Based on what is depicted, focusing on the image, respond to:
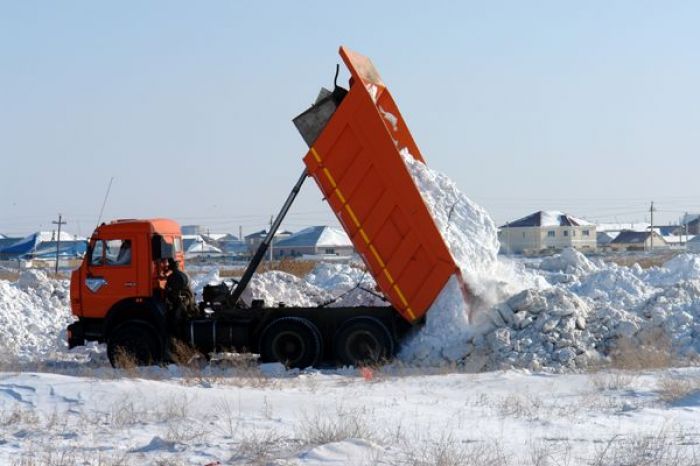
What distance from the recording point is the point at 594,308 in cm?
1855

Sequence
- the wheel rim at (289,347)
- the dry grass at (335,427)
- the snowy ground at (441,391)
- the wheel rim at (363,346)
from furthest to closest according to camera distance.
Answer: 1. the wheel rim at (289,347)
2. the wheel rim at (363,346)
3. the dry grass at (335,427)
4. the snowy ground at (441,391)

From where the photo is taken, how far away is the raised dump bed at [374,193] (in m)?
16.7

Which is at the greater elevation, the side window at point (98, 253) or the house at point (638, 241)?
the house at point (638, 241)

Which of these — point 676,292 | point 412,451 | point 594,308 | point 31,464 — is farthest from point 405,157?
point 31,464

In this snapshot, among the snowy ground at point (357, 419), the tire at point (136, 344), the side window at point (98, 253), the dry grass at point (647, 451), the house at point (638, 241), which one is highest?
the house at point (638, 241)

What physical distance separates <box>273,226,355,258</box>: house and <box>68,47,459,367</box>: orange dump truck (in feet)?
277

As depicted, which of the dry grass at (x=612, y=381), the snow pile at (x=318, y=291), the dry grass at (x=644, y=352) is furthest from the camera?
the snow pile at (x=318, y=291)

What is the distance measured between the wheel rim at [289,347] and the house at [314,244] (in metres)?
84.6

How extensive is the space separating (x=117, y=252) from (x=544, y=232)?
8871cm

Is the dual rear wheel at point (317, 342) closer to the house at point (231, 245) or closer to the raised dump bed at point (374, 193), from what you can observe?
the raised dump bed at point (374, 193)

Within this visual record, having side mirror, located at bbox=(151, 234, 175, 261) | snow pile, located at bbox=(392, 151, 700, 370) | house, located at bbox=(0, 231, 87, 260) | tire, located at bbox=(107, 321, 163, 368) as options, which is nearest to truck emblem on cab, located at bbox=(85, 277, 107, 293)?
tire, located at bbox=(107, 321, 163, 368)

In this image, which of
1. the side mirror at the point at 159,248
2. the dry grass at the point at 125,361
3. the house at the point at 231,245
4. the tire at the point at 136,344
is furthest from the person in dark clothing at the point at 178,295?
the house at the point at 231,245

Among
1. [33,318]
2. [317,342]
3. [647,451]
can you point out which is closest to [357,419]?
[647,451]

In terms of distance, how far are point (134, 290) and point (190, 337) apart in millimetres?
1229
